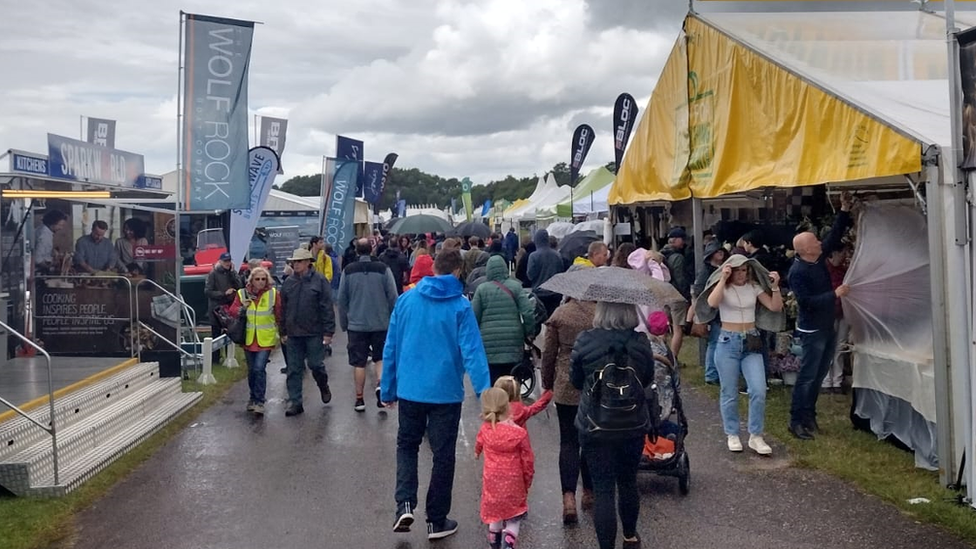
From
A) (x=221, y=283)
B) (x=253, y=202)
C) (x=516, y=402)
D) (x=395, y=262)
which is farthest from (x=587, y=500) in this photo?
(x=253, y=202)

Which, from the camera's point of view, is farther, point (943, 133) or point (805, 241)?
point (805, 241)

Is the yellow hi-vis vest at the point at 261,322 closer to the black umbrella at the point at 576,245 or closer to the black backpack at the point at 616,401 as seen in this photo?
the black backpack at the point at 616,401

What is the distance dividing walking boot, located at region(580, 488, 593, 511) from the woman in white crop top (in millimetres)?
1891

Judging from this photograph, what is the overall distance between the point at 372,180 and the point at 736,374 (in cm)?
2612

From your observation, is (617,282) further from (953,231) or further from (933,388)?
(933,388)

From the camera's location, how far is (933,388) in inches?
269

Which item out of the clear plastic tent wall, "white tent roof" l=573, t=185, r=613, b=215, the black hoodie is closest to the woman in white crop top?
the clear plastic tent wall

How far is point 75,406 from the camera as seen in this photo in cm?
823

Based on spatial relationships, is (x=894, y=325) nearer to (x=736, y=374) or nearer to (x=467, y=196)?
(x=736, y=374)

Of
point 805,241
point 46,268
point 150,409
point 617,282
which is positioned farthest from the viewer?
point 46,268

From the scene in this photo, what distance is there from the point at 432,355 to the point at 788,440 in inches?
154

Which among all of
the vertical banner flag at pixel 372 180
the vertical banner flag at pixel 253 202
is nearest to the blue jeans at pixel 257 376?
the vertical banner flag at pixel 253 202

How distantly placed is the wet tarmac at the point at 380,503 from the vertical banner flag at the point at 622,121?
8.61 metres

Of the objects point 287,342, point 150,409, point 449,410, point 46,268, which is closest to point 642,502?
point 449,410
